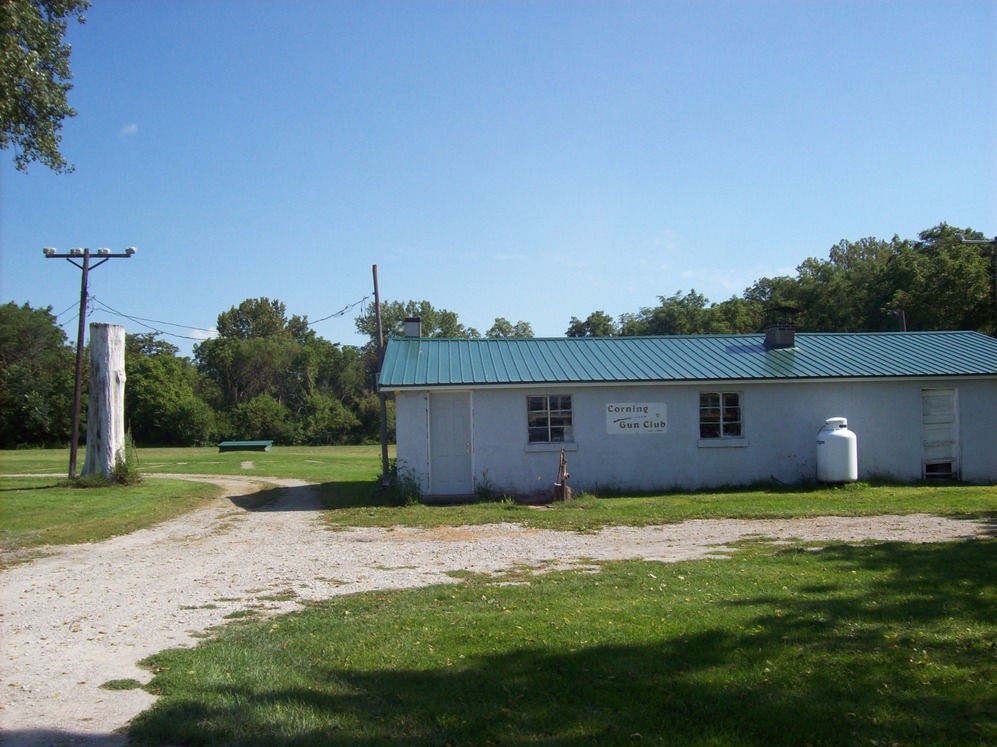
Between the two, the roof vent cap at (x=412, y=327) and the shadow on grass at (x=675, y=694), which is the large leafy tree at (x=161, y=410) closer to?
the roof vent cap at (x=412, y=327)

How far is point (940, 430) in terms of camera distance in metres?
19.6

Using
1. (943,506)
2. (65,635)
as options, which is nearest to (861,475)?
(943,506)

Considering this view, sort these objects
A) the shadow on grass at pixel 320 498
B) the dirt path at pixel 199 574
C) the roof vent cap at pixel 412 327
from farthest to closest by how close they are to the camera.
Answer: the roof vent cap at pixel 412 327
the shadow on grass at pixel 320 498
the dirt path at pixel 199 574

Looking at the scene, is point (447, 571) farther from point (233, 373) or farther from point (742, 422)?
point (233, 373)

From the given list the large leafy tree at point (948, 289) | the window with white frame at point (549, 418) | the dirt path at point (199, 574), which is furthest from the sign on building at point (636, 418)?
the large leafy tree at point (948, 289)

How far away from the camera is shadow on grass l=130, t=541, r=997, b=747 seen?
14.5 feet

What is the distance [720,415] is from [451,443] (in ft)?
21.3

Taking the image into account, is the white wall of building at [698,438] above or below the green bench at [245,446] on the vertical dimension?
above

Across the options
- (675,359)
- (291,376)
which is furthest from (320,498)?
(291,376)

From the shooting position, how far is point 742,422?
62.0 ft

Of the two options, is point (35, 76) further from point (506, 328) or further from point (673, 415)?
point (506, 328)

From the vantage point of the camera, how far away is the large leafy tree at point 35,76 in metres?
10.1

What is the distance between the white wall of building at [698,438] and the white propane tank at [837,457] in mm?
935

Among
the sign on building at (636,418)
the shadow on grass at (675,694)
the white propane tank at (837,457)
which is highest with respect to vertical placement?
the sign on building at (636,418)
